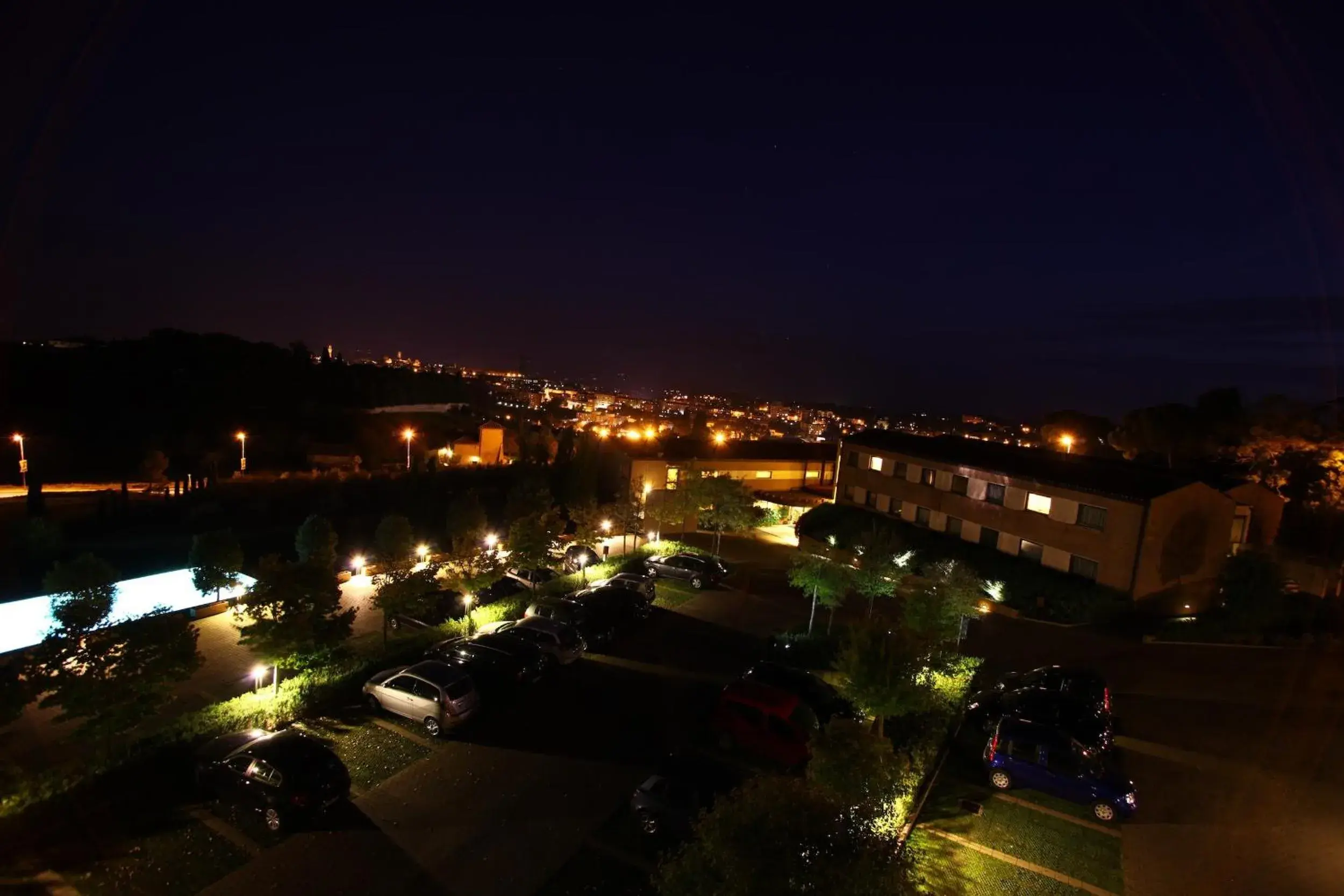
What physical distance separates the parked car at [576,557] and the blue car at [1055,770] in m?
15.4

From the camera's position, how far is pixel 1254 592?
19.5 metres

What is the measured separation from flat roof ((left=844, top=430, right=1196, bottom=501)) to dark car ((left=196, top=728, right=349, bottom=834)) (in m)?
24.1

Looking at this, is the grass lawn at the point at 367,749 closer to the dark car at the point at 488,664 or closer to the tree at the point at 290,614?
the tree at the point at 290,614

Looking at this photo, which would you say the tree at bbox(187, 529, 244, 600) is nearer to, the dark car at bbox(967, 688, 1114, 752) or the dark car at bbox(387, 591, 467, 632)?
the dark car at bbox(387, 591, 467, 632)

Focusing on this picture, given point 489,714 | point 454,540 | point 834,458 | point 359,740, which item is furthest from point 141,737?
point 834,458

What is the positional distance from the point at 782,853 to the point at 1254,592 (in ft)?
69.6

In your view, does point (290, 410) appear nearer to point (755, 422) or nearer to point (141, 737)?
point (141, 737)

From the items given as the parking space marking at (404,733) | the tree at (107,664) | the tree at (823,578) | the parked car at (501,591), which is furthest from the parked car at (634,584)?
the tree at (107,664)

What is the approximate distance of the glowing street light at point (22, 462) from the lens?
37281mm

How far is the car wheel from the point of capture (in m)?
11.3

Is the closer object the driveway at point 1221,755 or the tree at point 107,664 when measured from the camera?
the tree at point 107,664

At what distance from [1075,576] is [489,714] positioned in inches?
812

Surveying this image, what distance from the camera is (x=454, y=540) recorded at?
19516 mm

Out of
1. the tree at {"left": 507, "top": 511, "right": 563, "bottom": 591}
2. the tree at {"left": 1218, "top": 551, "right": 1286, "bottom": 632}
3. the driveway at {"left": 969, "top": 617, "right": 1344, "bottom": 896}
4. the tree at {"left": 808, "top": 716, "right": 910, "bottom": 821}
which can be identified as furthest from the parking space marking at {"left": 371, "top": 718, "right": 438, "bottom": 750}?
the tree at {"left": 1218, "top": 551, "right": 1286, "bottom": 632}
